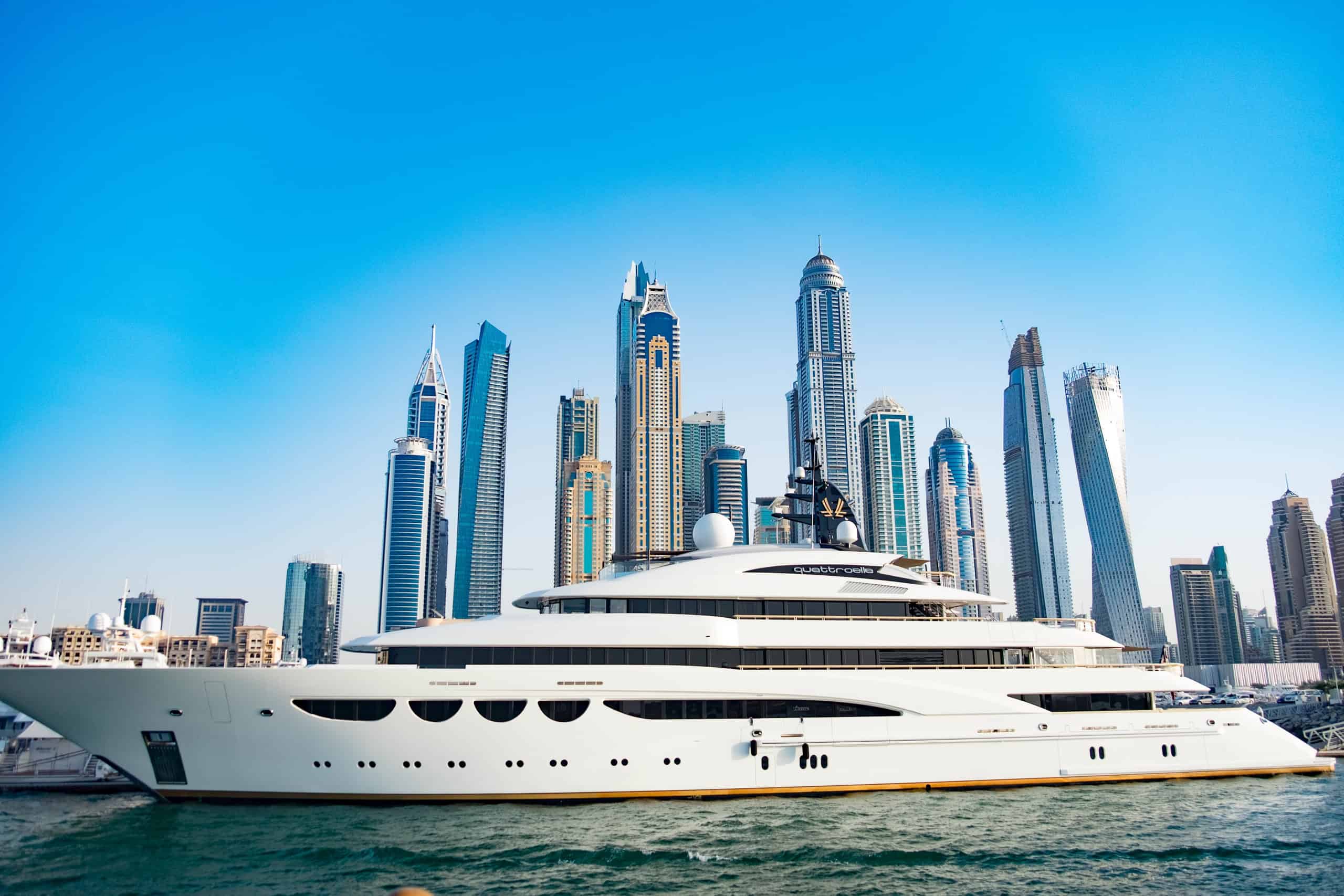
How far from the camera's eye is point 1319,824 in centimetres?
1545

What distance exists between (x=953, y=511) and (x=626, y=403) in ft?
210

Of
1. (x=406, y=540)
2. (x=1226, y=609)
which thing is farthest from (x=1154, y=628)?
(x=406, y=540)

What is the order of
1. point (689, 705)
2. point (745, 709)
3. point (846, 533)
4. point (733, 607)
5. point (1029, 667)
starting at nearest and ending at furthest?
point (689, 705) → point (745, 709) → point (733, 607) → point (1029, 667) → point (846, 533)

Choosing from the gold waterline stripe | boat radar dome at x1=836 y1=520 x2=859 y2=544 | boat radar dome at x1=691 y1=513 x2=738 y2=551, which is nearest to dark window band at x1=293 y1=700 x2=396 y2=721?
the gold waterline stripe

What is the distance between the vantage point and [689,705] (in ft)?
56.2

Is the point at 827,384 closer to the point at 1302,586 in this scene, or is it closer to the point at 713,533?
the point at 1302,586

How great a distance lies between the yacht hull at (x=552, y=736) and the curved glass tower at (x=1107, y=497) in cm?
11261

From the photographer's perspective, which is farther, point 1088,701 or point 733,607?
point 1088,701

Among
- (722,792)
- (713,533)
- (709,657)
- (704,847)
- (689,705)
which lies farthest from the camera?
(713,533)

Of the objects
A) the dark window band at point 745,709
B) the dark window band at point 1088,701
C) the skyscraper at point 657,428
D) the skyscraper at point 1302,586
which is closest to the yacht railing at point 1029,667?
the dark window band at point 1088,701

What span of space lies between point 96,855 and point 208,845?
5.69 feet

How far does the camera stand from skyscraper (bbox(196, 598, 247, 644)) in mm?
138875

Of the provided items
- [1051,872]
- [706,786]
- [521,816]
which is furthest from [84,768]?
[1051,872]

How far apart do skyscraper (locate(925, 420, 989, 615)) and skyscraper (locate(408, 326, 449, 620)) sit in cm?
8452
